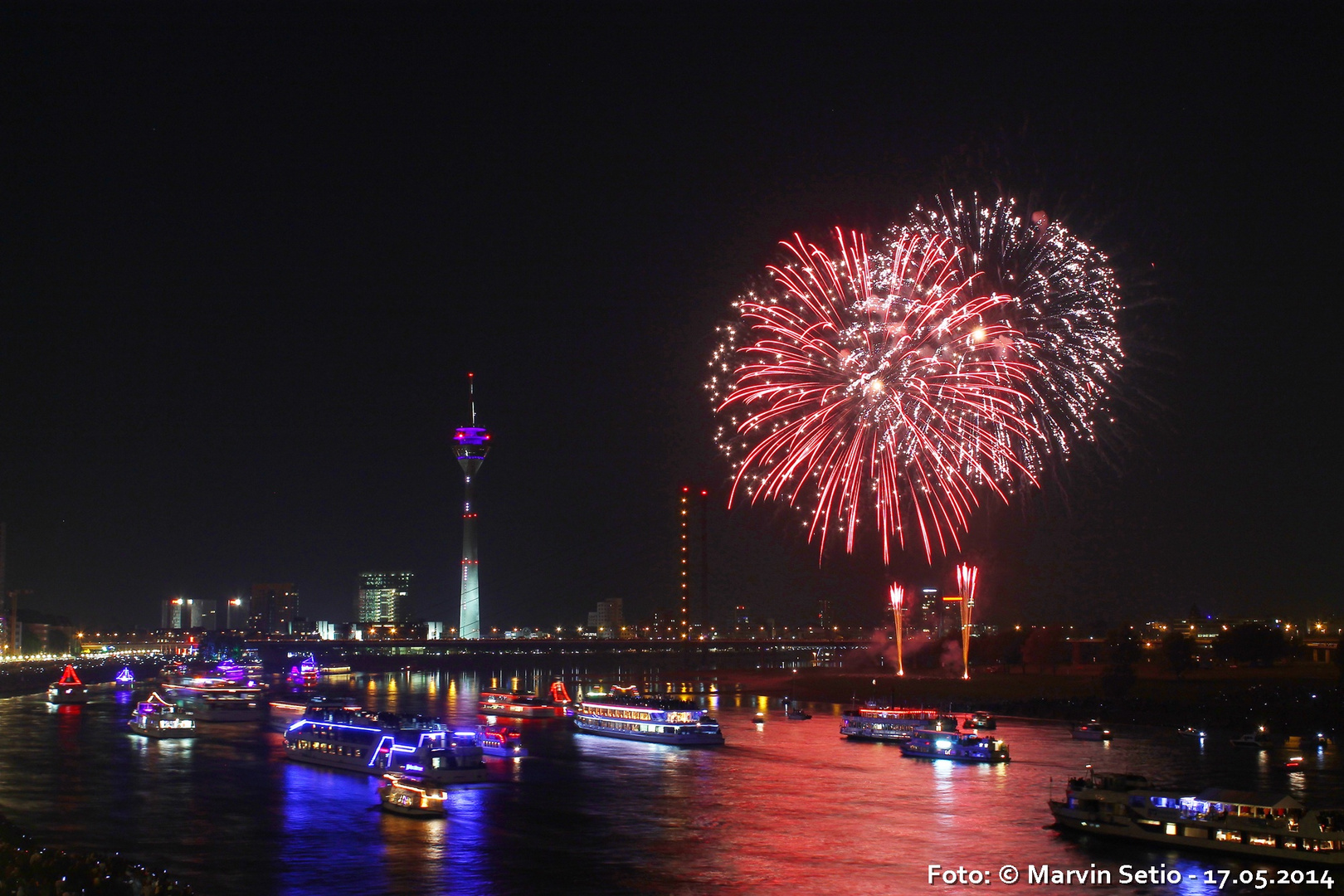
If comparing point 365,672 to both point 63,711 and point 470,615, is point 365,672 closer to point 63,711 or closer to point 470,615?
point 470,615

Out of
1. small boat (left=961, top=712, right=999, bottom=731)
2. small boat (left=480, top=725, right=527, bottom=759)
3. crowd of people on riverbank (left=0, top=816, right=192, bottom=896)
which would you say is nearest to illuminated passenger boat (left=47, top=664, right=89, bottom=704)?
small boat (left=480, top=725, right=527, bottom=759)

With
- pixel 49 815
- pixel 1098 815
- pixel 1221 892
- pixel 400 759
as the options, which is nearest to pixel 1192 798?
pixel 1098 815

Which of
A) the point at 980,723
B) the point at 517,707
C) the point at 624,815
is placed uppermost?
the point at 624,815

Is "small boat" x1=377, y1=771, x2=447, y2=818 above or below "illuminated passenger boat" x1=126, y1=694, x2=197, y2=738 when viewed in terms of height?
above

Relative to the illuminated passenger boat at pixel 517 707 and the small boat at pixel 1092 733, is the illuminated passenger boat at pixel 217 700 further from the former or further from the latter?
the small boat at pixel 1092 733

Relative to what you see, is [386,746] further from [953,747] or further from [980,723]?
[980,723]

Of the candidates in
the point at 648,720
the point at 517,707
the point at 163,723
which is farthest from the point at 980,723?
the point at 163,723

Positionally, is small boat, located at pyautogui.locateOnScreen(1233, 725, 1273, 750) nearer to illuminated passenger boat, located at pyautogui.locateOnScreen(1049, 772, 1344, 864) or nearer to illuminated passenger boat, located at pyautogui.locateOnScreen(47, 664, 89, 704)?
illuminated passenger boat, located at pyautogui.locateOnScreen(1049, 772, 1344, 864)
